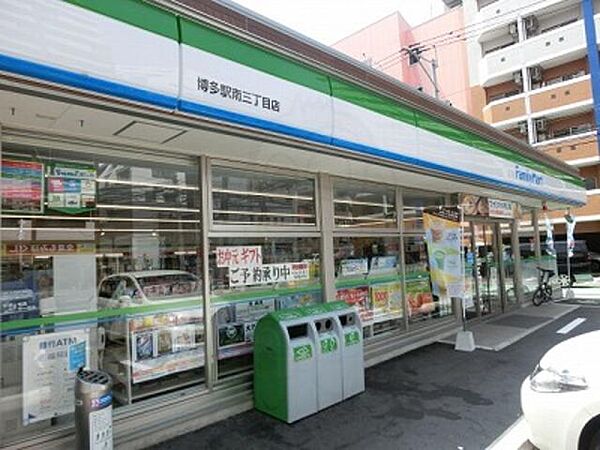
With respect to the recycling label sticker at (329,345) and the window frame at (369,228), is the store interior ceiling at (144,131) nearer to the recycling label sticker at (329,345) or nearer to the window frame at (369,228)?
the window frame at (369,228)

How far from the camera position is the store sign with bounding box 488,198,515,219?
31.6 feet

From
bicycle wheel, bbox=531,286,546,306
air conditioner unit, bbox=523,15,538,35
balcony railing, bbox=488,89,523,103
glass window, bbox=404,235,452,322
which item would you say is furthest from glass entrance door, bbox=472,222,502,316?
air conditioner unit, bbox=523,15,538,35

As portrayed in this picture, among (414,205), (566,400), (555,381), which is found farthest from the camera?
(414,205)

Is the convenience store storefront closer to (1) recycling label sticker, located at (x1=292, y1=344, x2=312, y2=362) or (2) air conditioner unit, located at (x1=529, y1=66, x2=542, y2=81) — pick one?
(1) recycling label sticker, located at (x1=292, y1=344, x2=312, y2=362)

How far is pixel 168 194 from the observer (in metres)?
4.62

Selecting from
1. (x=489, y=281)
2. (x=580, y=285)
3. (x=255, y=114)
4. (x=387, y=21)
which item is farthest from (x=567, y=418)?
(x=387, y=21)

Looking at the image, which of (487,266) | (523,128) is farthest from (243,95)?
(523,128)

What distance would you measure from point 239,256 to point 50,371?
2.18 m

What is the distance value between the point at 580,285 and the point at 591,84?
1242 centimetres

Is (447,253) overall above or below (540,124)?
below

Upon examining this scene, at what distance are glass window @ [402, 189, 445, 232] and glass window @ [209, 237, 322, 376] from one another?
2.59 meters

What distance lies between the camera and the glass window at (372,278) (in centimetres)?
638

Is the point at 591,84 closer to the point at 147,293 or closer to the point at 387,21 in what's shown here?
the point at 387,21

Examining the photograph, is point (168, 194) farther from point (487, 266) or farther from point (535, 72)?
point (535, 72)
